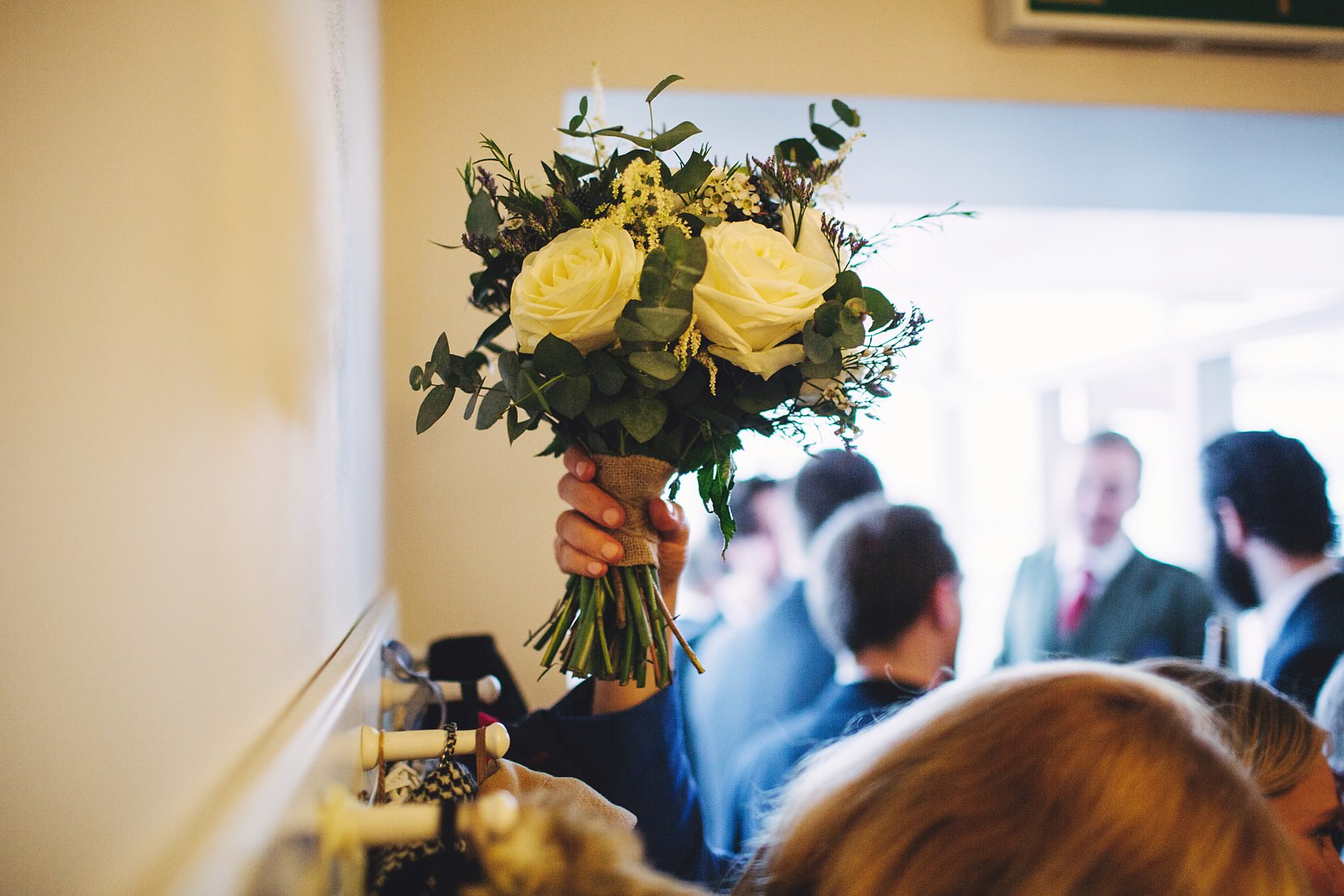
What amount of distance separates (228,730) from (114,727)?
0.40 ft

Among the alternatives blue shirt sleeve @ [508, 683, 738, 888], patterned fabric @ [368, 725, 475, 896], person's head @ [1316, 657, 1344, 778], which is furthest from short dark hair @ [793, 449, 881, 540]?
patterned fabric @ [368, 725, 475, 896]

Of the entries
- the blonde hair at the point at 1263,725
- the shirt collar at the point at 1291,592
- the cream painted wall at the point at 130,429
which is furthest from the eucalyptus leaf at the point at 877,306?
the shirt collar at the point at 1291,592

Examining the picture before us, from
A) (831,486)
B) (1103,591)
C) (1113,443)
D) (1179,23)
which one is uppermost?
(1179,23)

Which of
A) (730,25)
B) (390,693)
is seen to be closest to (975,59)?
(730,25)

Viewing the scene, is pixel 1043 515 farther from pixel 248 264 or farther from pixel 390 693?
pixel 248 264

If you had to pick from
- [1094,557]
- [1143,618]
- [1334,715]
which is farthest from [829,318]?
[1094,557]

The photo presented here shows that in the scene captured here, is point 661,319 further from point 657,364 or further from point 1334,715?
point 1334,715

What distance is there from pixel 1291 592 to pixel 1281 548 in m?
0.11

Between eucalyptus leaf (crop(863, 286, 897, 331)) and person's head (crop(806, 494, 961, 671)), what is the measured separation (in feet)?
2.91

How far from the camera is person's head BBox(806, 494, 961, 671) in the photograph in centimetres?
156

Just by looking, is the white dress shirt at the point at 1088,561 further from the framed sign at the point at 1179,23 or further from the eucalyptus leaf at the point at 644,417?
the eucalyptus leaf at the point at 644,417

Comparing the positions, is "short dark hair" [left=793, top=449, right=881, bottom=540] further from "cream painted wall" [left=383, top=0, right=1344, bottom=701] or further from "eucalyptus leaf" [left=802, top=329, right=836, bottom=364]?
"eucalyptus leaf" [left=802, top=329, right=836, bottom=364]

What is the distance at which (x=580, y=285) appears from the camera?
73cm

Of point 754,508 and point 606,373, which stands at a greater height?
point 606,373
